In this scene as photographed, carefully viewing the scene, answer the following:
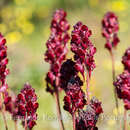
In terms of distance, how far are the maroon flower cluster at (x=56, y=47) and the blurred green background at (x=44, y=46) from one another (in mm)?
1848

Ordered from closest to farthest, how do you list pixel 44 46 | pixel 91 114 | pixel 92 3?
pixel 91 114 → pixel 44 46 → pixel 92 3

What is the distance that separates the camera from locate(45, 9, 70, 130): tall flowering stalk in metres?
3.46

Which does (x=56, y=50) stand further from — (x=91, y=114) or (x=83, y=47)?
(x=91, y=114)

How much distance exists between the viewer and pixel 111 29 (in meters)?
4.25

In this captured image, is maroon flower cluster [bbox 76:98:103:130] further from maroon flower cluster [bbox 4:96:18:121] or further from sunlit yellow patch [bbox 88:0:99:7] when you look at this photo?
sunlit yellow patch [bbox 88:0:99:7]

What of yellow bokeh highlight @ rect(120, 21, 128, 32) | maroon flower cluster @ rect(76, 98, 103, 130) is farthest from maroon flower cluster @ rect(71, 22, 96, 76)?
yellow bokeh highlight @ rect(120, 21, 128, 32)

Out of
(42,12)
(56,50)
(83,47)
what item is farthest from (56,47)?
(42,12)

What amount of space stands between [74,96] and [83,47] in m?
Result: 0.39

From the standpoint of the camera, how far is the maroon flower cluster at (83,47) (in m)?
2.96

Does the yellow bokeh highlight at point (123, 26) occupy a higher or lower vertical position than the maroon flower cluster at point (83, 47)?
higher

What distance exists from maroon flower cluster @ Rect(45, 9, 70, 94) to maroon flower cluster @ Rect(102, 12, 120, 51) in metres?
0.65

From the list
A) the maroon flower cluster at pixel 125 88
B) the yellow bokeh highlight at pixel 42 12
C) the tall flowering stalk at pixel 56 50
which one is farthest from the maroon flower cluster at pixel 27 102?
the yellow bokeh highlight at pixel 42 12

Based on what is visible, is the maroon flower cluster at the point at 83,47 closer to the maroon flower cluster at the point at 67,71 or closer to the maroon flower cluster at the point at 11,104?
the maroon flower cluster at the point at 67,71

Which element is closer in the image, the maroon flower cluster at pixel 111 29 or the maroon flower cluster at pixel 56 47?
the maroon flower cluster at pixel 56 47
